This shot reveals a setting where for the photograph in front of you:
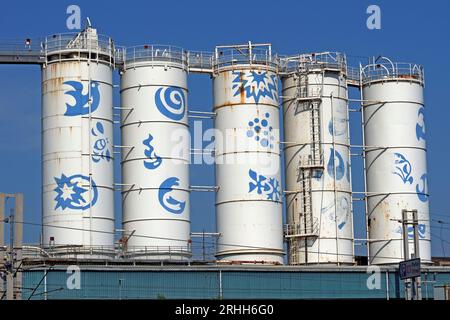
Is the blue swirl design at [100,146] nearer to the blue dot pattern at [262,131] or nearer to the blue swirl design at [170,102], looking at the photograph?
the blue swirl design at [170,102]

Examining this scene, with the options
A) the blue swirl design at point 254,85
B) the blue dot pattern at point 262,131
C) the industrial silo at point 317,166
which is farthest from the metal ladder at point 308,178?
the blue dot pattern at point 262,131

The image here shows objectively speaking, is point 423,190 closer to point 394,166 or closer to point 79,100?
point 394,166

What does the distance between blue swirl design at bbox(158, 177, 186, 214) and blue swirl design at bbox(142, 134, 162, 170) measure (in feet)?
3.44

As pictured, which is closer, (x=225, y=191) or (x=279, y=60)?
(x=225, y=191)

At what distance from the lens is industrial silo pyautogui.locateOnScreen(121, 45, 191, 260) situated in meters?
53.1

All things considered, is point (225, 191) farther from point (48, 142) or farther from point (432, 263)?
point (432, 263)

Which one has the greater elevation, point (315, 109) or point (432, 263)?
point (315, 109)

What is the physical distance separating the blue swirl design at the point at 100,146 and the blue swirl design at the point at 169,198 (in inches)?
133

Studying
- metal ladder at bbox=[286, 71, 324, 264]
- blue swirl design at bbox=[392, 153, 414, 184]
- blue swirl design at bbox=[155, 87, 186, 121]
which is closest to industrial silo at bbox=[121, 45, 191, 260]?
blue swirl design at bbox=[155, 87, 186, 121]

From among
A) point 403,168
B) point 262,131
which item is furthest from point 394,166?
point 262,131

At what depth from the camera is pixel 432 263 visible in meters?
60.5

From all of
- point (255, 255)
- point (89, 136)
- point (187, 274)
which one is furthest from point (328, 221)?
point (89, 136)

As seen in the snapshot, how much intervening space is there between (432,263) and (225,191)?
1448 cm

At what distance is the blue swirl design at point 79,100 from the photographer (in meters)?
52.5
